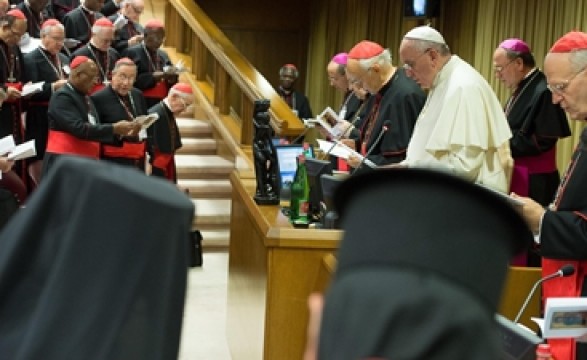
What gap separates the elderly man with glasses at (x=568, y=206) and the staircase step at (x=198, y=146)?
7033 mm

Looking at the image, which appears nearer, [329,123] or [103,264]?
[103,264]

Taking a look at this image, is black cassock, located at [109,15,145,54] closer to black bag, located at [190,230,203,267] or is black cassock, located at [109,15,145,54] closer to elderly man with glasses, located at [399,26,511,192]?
black bag, located at [190,230,203,267]

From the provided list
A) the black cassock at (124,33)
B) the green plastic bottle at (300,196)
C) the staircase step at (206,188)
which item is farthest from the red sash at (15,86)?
the green plastic bottle at (300,196)

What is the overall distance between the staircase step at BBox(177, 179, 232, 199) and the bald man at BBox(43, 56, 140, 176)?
2.08 metres

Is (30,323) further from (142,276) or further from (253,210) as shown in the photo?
(253,210)

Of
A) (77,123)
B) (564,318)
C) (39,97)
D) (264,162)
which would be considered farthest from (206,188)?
(564,318)

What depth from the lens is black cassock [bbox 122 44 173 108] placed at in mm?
10078

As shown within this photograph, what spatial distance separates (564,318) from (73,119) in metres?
5.27

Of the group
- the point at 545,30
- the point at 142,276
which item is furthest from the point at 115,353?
the point at 545,30

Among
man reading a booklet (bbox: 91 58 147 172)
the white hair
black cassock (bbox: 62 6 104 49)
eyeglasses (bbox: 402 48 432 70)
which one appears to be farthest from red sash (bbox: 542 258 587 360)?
black cassock (bbox: 62 6 104 49)

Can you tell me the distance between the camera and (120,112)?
814 cm

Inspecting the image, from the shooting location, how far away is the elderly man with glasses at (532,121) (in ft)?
21.5

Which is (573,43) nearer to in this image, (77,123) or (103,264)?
(103,264)

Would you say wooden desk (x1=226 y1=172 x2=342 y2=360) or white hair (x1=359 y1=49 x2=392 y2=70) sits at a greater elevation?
white hair (x1=359 y1=49 x2=392 y2=70)
